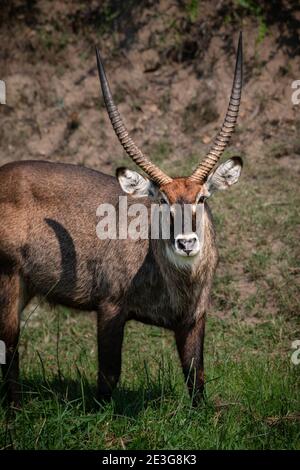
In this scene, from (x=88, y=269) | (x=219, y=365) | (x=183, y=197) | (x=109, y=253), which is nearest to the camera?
(x=183, y=197)

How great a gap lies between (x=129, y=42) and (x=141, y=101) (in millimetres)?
934

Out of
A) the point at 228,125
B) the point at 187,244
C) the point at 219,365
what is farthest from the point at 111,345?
the point at 228,125

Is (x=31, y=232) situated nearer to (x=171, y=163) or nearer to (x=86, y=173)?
(x=86, y=173)

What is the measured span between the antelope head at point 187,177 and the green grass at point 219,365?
1.00m

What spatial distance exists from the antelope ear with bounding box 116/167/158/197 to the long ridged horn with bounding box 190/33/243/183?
1.05 ft

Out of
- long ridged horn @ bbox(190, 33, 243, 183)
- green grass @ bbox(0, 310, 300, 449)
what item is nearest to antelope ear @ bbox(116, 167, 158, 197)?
long ridged horn @ bbox(190, 33, 243, 183)

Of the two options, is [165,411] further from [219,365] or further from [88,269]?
[88,269]

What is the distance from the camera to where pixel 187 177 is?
15.8 feet

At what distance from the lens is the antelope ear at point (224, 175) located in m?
4.79

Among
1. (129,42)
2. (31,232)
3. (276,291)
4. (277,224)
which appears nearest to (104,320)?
(31,232)

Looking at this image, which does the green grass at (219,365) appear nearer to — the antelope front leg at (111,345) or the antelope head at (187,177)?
the antelope front leg at (111,345)

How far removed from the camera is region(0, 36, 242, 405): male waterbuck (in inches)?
188

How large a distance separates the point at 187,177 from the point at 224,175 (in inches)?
9.8

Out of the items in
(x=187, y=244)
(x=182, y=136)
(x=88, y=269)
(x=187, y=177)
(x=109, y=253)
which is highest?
(x=182, y=136)
